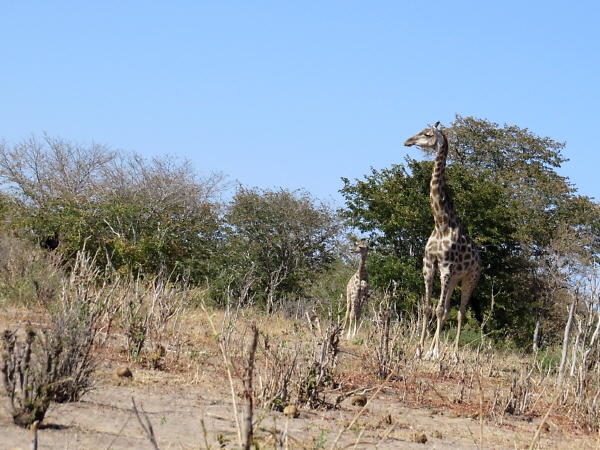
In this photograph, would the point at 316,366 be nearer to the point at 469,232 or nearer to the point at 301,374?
the point at 301,374

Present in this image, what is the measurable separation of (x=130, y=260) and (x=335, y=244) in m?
9.20

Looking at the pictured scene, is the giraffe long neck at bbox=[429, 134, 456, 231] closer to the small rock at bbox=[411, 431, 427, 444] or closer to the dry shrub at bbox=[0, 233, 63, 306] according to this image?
the dry shrub at bbox=[0, 233, 63, 306]

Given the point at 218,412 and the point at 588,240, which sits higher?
the point at 588,240

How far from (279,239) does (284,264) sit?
75cm

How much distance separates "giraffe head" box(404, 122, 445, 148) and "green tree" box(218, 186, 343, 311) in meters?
9.03

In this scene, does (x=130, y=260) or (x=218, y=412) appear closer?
(x=218, y=412)

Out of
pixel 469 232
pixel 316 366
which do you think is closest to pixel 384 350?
pixel 316 366

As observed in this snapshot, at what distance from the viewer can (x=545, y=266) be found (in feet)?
69.6

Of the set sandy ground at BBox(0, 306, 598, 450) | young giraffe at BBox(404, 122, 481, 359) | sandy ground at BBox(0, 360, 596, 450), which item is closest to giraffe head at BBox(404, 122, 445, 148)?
young giraffe at BBox(404, 122, 481, 359)

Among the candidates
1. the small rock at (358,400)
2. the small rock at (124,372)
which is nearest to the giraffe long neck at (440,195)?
the small rock at (358,400)

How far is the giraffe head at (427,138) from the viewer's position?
42.2ft

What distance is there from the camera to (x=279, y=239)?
23.8m

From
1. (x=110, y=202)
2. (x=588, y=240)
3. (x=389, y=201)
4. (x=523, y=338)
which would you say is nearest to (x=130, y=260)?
(x=110, y=202)

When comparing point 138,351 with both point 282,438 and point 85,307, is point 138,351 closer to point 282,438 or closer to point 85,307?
point 85,307
